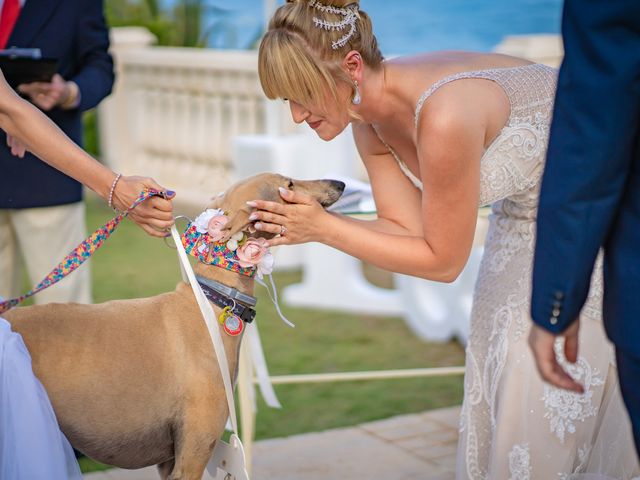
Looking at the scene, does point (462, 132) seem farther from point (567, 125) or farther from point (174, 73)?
point (174, 73)

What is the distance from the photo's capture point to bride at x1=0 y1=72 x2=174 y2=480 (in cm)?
204

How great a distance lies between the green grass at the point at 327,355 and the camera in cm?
427

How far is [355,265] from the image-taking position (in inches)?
242

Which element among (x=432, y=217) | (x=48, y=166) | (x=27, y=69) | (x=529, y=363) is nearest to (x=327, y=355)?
(x=48, y=166)

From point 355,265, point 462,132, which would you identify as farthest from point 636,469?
point 355,265

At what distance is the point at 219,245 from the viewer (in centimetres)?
233

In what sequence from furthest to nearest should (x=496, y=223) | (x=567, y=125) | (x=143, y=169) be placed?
(x=143, y=169), (x=496, y=223), (x=567, y=125)

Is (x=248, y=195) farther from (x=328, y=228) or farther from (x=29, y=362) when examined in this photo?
(x=29, y=362)

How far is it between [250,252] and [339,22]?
639mm

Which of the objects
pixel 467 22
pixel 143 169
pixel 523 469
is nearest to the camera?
pixel 523 469

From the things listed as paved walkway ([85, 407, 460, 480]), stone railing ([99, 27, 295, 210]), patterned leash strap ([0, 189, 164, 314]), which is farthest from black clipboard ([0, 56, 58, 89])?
stone railing ([99, 27, 295, 210])

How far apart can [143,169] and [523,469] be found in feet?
25.3

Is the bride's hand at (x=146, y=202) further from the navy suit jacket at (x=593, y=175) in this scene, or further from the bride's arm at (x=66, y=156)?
the navy suit jacket at (x=593, y=175)

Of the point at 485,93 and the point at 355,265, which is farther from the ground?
the point at 485,93
